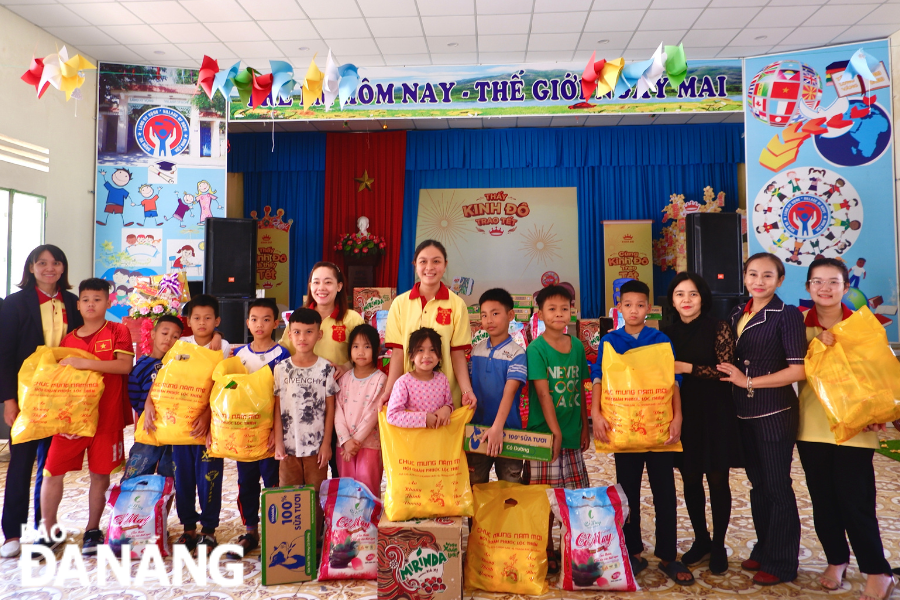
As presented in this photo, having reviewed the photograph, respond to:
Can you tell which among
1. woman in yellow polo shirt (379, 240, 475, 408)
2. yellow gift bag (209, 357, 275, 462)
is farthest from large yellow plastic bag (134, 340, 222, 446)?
woman in yellow polo shirt (379, 240, 475, 408)

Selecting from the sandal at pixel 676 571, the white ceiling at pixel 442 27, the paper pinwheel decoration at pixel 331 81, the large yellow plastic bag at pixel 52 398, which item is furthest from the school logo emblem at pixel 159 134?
the sandal at pixel 676 571

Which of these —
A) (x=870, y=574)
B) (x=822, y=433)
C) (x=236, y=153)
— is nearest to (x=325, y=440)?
(x=822, y=433)

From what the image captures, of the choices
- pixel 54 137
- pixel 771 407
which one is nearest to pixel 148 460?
pixel 771 407

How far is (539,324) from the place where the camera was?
15.7 feet

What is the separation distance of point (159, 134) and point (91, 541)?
4.78 metres

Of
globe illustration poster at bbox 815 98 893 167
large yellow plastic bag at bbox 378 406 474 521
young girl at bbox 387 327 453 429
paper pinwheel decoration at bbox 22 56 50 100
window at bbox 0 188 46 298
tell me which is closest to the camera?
large yellow plastic bag at bbox 378 406 474 521

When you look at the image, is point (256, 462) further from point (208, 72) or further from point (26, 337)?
point (208, 72)

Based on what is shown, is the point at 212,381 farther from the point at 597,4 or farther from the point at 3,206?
the point at 597,4

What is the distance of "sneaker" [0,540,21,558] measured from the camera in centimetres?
229

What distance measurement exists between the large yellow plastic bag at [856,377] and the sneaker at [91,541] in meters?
2.80

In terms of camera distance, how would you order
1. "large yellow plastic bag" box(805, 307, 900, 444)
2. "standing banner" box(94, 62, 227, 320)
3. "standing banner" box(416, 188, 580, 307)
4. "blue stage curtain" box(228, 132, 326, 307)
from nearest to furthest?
"large yellow plastic bag" box(805, 307, 900, 444), "standing banner" box(94, 62, 227, 320), "standing banner" box(416, 188, 580, 307), "blue stage curtain" box(228, 132, 326, 307)

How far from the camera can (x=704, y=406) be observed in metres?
2.12

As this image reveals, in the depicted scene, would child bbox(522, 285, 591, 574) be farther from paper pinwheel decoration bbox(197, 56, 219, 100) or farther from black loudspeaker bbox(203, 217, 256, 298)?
black loudspeaker bbox(203, 217, 256, 298)

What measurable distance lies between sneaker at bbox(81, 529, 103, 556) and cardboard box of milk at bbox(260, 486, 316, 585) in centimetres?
81
